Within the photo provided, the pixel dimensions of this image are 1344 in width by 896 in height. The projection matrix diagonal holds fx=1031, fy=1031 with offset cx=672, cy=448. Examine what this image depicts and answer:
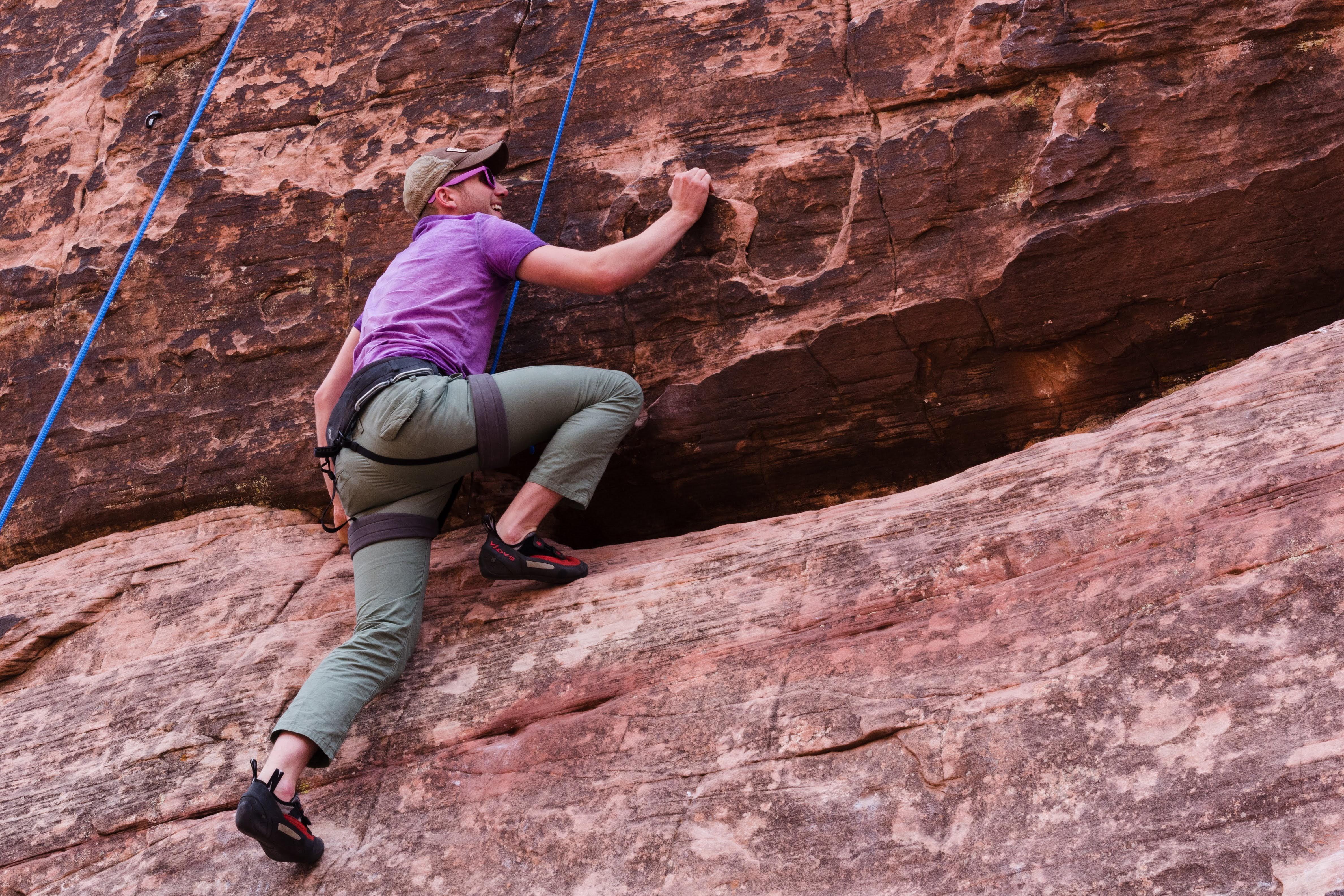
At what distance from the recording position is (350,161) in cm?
568

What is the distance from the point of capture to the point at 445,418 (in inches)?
155

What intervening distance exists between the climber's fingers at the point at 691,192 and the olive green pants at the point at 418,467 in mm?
943

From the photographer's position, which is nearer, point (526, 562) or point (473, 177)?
point (526, 562)

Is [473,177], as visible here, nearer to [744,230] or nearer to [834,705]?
[744,230]

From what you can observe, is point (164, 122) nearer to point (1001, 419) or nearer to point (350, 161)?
point (350, 161)

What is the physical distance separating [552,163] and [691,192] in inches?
37.2

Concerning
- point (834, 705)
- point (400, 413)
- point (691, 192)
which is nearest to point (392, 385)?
point (400, 413)

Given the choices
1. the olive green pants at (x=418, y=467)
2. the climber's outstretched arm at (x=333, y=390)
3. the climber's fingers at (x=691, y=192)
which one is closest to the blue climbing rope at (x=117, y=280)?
the climber's fingers at (x=691, y=192)

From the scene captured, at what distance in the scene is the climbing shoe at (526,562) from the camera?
13.9 feet

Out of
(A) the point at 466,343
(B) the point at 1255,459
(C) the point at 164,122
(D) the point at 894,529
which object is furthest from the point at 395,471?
(C) the point at 164,122

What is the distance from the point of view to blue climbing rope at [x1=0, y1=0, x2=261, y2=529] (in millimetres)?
4871

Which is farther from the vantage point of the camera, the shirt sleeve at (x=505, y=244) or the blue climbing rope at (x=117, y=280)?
the blue climbing rope at (x=117, y=280)

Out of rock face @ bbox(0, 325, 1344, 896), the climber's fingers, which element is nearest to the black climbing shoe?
rock face @ bbox(0, 325, 1344, 896)

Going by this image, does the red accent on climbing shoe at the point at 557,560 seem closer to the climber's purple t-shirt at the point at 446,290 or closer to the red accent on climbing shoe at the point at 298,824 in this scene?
the climber's purple t-shirt at the point at 446,290
